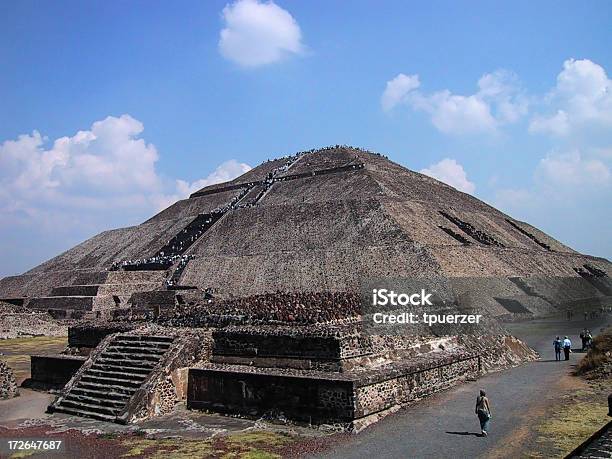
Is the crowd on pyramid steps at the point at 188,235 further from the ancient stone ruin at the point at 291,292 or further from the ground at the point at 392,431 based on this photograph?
the ground at the point at 392,431

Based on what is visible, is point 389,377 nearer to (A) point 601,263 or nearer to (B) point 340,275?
(B) point 340,275

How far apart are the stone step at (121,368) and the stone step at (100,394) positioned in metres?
0.65

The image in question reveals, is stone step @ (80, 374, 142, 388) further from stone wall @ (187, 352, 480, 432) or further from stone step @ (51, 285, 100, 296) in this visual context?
stone step @ (51, 285, 100, 296)

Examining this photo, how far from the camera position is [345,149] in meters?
60.6

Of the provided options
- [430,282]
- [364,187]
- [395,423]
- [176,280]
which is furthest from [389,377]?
[364,187]

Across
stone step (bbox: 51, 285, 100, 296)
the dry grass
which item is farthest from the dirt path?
stone step (bbox: 51, 285, 100, 296)

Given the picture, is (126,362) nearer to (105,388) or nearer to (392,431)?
(105,388)

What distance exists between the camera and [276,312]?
14.7 m

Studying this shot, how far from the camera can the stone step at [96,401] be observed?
479 inches

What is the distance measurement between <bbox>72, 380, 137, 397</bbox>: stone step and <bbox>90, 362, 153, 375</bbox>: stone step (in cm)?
47

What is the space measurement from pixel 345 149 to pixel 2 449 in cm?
5280

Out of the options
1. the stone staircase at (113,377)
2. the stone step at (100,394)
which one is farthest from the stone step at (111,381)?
the stone step at (100,394)

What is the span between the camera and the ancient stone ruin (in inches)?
476

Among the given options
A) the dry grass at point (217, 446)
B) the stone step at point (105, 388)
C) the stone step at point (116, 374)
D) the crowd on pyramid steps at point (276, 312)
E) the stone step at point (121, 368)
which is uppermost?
the crowd on pyramid steps at point (276, 312)
